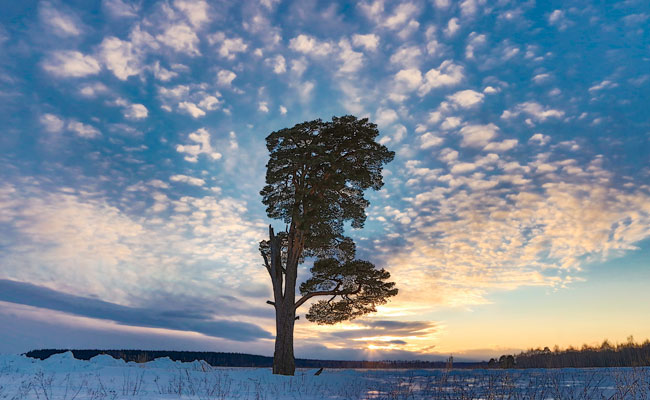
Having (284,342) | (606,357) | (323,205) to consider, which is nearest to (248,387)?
(284,342)

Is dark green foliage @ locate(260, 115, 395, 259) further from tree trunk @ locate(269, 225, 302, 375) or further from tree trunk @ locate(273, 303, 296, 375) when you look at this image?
tree trunk @ locate(273, 303, 296, 375)

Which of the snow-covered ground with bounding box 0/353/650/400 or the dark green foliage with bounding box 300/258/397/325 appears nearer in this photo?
the snow-covered ground with bounding box 0/353/650/400

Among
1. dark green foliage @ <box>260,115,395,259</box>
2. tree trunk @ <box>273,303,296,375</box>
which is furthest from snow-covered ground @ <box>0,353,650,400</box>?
dark green foliage @ <box>260,115,395,259</box>

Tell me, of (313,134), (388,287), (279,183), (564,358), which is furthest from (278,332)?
(564,358)

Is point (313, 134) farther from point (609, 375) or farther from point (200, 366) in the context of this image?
point (609, 375)

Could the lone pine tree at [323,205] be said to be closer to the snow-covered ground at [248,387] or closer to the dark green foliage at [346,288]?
the dark green foliage at [346,288]

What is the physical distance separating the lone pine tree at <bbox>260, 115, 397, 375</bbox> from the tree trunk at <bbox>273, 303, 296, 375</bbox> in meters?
0.08

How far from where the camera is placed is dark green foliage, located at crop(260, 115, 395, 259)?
2364 cm

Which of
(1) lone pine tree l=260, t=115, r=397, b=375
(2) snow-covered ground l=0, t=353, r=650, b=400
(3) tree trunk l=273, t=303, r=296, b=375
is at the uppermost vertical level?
(1) lone pine tree l=260, t=115, r=397, b=375

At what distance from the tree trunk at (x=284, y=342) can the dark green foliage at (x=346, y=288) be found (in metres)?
1.98

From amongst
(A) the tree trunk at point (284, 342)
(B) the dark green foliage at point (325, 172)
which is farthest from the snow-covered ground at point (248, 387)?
(B) the dark green foliage at point (325, 172)

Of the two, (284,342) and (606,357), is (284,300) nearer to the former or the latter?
(284,342)

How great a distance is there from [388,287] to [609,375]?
35.0 ft

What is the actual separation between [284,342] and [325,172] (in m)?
9.40
